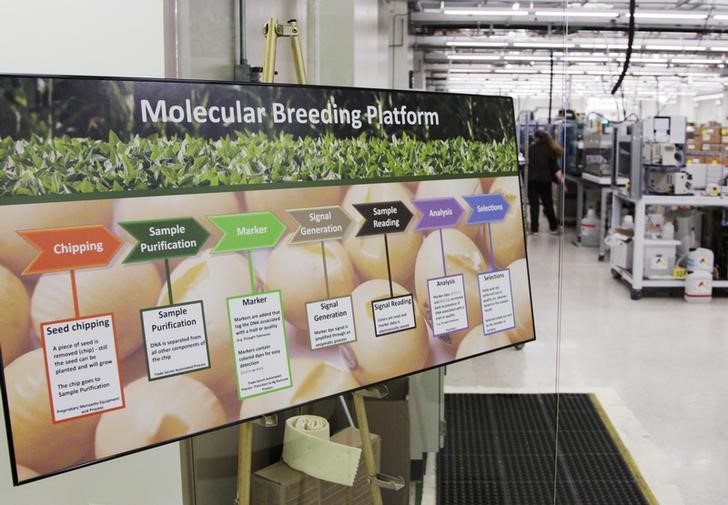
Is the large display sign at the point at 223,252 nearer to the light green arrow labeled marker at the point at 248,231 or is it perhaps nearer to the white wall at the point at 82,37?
the light green arrow labeled marker at the point at 248,231

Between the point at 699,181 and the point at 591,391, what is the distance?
170 inches

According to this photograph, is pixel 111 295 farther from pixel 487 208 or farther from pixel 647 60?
pixel 647 60

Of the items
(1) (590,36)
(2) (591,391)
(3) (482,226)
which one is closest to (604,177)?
(1) (590,36)

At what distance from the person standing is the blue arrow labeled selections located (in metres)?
6.30

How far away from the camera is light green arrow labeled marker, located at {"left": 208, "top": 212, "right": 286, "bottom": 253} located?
159 centimetres

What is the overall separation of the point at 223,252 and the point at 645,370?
168 inches

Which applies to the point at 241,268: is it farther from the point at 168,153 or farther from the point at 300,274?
the point at 168,153

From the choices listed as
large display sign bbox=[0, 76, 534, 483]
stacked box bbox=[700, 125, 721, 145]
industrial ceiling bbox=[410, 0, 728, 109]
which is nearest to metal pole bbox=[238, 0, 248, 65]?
large display sign bbox=[0, 76, 534, 483]

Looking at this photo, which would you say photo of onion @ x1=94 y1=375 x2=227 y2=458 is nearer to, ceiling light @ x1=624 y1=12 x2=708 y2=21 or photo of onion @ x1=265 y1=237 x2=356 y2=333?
photo of onion @ x1=265 y1=237 x2=356 y2=333

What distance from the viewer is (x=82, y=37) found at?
6.03 ft

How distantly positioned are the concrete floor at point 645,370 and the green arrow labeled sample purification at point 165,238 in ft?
7.39

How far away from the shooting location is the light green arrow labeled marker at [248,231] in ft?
5.21

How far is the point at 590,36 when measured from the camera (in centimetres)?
1209

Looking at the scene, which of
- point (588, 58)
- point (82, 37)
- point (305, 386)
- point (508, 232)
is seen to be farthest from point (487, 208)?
point (588, 58)
